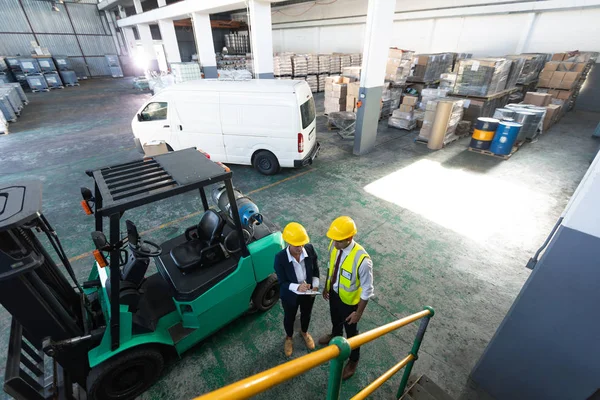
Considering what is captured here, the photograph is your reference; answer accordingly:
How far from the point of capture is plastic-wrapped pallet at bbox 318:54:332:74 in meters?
16.6

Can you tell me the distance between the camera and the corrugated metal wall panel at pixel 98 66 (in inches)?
1027

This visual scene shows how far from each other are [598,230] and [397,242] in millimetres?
3161

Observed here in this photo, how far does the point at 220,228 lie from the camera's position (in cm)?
295

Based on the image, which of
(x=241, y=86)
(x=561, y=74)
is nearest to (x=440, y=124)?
(x=241, y=86)

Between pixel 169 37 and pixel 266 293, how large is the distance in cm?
1584

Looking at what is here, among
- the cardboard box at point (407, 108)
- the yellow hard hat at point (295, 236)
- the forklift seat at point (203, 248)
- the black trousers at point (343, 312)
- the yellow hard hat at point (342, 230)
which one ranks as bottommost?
the black trousers at point (343, 312)

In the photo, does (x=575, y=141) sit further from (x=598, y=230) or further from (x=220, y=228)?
(x=220, y=228)

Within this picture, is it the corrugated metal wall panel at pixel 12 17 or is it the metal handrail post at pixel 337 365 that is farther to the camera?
the corrugated metal wall panel at pixel 12 17

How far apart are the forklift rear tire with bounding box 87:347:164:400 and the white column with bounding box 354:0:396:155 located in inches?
292

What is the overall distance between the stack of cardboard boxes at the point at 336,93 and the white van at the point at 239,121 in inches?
194

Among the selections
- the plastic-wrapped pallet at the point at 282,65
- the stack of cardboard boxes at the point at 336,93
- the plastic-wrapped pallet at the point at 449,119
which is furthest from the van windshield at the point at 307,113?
the plastic-wrapped pallet at the point at 282,65

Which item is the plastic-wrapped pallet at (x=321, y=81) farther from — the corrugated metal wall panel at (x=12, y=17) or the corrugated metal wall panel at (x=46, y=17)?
the corrugated metal wall panel at (x=12, y=17)

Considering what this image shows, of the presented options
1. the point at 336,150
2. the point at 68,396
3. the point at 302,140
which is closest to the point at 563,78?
the point at 336,150

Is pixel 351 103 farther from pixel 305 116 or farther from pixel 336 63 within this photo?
pixel 336 63
